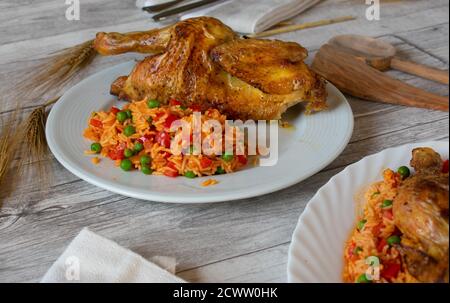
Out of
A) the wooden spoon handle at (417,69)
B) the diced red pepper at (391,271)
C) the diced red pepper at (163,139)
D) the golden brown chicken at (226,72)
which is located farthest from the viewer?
the wooden spoon handle at (417,69)

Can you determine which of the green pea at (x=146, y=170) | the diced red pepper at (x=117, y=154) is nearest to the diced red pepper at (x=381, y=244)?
the green pea at (x=146, y=170)

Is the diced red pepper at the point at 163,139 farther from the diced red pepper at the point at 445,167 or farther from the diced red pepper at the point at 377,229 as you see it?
the diced red pepper at the point at 445,167

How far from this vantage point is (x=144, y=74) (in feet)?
11.5

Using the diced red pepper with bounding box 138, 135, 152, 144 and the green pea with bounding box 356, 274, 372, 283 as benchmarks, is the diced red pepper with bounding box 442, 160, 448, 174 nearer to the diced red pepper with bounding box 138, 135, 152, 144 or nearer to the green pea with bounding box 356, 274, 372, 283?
the green pea with bounding box 356, 274, 372, 283

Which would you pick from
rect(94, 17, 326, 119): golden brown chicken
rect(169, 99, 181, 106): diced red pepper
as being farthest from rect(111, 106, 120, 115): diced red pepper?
rect(169, 99, 181, 106): diced red pepper

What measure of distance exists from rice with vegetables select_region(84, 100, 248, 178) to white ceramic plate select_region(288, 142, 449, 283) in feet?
1.84

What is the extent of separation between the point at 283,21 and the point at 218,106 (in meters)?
1.94

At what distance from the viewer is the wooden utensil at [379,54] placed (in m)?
4.00

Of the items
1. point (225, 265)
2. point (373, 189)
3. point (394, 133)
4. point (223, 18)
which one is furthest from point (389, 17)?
point (225, 265)

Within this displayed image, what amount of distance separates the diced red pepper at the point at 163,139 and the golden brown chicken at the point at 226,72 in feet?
1.26

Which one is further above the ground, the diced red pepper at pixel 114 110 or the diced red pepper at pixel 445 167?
the diced red pepper at pixel 445 167

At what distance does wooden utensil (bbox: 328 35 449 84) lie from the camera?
4.00 m

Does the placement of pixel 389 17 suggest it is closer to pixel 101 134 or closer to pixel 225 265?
pixel 101 134

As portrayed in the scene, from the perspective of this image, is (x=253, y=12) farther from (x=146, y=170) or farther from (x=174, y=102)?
Answer: (x=146, y=170)
